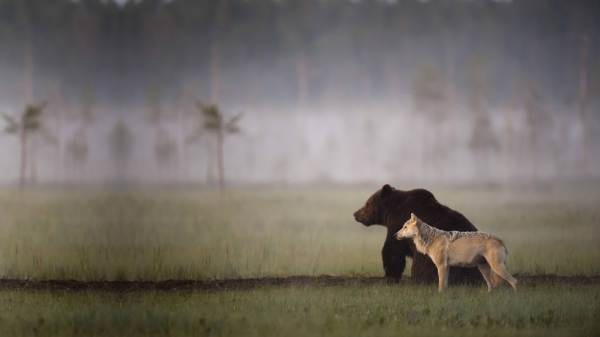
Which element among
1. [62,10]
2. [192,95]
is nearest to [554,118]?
[192,95]

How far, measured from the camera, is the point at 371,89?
27031 millimetres

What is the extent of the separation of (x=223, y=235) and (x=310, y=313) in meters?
7.66

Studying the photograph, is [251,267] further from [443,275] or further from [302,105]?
[302,105]

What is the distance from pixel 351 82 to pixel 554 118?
1070cm

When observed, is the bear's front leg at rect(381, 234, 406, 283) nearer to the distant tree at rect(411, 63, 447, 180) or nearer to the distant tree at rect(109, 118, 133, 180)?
the distant tree at rect(109, 118, 133, 180)

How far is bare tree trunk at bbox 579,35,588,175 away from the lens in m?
Answer: 23.8

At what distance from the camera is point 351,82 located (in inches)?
1063

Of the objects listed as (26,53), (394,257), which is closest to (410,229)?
(394,257)

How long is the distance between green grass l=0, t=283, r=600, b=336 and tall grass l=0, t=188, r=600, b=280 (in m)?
1.42

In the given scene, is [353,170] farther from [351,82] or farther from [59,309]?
[59,309]

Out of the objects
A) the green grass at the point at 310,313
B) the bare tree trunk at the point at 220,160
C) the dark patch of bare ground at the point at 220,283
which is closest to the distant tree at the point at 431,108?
the bare tree trunk at the point at 220,160

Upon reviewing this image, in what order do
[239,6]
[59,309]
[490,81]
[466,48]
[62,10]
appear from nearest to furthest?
[59,309] → [62,10] → [239,6] → [466,48] → [490,81]

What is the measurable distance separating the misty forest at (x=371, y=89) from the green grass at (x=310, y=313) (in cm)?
1040

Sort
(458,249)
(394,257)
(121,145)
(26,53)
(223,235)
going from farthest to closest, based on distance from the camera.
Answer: (26,53) → (223,235) → (394,257) → (121,145) → (458,249)
